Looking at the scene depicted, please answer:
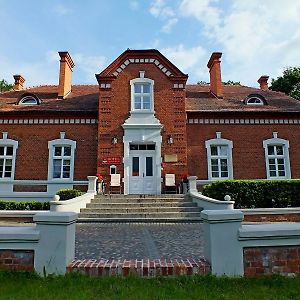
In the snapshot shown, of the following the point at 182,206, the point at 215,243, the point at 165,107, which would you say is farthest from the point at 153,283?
the point at 165,107

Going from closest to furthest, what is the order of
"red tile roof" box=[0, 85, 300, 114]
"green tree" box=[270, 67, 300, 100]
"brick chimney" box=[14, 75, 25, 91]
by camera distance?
1. "red tile roof" box=[0, 85, 300, 114]
2. "brick chimney" box=[14, 75, 25, 91]
3. "green tree" box=[270, 67, 300, 100]

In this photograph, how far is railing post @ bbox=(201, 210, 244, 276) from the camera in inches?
178

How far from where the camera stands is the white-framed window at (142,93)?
1839 centimetres

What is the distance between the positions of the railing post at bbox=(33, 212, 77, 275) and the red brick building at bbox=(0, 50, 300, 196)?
12736 mm

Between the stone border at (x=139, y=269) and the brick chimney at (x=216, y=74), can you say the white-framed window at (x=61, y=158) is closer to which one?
the brick chimney at (x=216, y=74)

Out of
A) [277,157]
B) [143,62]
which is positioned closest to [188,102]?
[143,62]

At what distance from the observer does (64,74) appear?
21000 millimetres

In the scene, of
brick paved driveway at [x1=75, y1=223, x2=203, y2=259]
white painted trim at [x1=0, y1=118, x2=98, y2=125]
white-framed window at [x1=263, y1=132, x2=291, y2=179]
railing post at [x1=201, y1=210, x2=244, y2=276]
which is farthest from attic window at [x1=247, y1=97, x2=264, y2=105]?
railing post at [x1=201, y1=210, x2=244, y2=276]

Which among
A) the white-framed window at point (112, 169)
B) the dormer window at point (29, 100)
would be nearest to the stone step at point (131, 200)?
the white-framed window at point (112, 169)

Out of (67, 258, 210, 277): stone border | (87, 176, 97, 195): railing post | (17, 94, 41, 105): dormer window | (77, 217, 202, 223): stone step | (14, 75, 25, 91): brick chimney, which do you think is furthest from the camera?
(14, 75, 25, 91): brick chimney

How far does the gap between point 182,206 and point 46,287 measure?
10.7m

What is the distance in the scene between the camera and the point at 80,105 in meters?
19.4

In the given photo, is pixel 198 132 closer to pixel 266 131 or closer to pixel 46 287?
pixel 266 131

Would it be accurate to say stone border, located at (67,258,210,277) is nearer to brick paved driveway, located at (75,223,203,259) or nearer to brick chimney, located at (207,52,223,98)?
brick paved driveway, located at (75,223,203,259)
